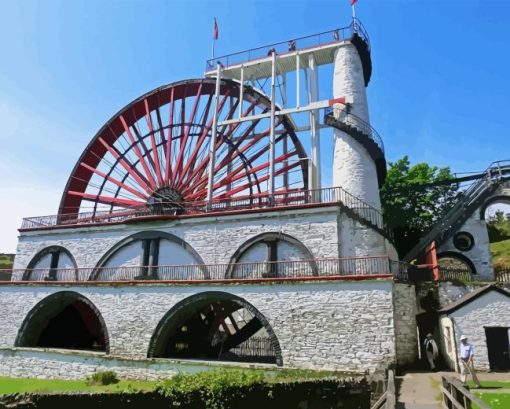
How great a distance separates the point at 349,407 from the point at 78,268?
14.7 metres

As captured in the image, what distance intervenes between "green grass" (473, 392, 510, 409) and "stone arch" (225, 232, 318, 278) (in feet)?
24.1

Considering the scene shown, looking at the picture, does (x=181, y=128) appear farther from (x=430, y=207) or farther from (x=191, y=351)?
(x=430, y=207)

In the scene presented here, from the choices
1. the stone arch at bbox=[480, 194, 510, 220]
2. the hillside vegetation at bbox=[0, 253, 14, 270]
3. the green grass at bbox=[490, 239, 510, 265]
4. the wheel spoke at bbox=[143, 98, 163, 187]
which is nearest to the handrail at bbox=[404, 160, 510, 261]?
the stone arch at bbox=[480, 194, 510, 220]

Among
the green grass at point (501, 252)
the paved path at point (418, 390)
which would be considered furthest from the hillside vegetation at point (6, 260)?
the green grass at point (501, 252)

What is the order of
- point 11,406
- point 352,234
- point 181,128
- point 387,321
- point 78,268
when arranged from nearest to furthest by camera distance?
point 11,406
point 387,321
point 352,234
point 78,268
point 181,128

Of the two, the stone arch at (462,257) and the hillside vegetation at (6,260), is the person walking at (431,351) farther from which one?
the hillside vegetation at (6,260)

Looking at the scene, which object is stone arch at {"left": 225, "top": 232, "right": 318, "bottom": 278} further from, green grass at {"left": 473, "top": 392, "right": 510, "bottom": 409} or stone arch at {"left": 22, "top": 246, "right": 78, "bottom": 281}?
stone arch at {"left": 22, "top": 246, "right": 78, "bottom": 281}

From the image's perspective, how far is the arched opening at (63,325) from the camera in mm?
18484

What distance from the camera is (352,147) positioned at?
18172 mm

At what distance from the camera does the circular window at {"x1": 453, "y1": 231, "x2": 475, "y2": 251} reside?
18.4 m

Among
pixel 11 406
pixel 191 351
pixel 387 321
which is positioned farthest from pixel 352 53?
pixel 11 406

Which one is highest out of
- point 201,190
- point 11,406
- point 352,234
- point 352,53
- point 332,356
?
point 352,53

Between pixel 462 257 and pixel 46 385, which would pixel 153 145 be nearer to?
pixel 46 385

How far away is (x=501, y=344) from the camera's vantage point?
12492 mm
